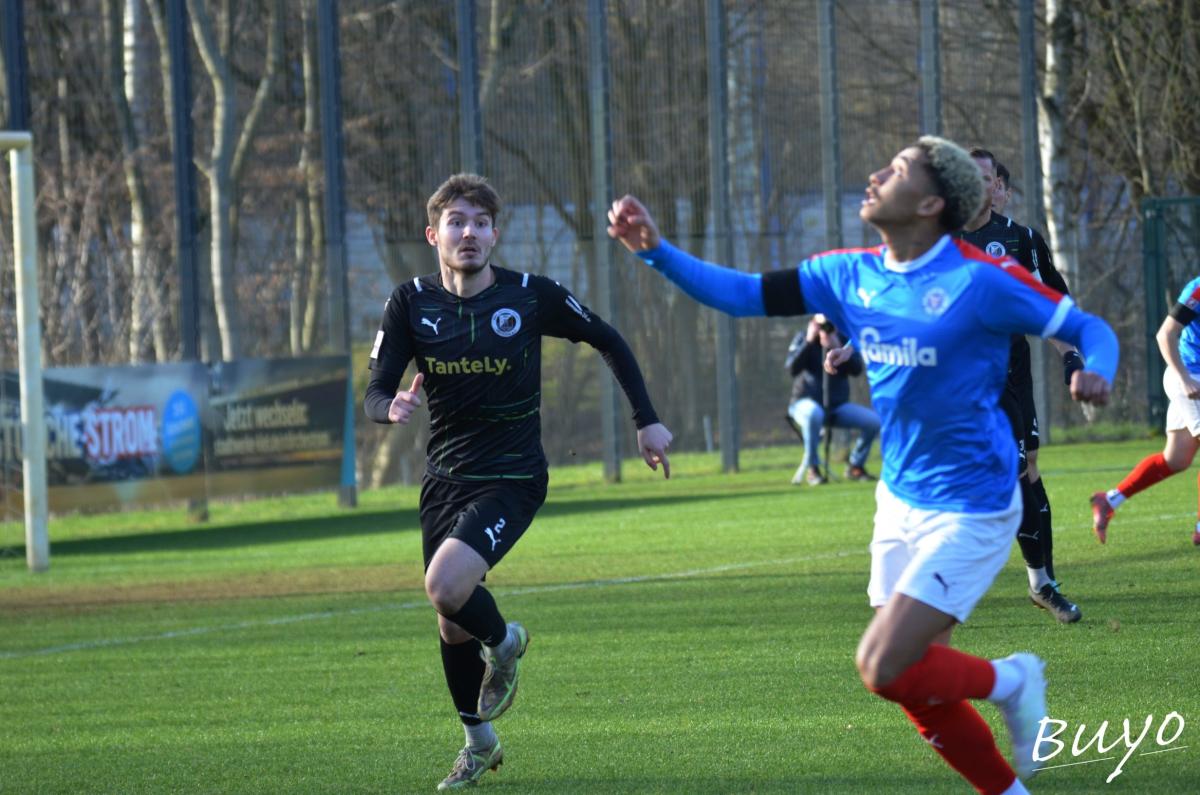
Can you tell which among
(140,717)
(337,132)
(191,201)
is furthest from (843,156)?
(140,717)

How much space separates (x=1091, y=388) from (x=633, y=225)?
1318 millimetres

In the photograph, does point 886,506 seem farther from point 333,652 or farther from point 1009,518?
point 333,652

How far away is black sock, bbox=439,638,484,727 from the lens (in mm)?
6035

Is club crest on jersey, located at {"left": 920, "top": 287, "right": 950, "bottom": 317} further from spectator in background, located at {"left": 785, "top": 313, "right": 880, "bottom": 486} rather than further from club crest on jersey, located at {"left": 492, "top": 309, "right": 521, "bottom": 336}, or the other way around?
spectator in background, located at {"left": 785, "top": 313, "right": 880, "bottom": 486}

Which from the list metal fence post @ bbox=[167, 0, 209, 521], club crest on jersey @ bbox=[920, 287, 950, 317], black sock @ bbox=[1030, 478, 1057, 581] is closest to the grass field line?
black sock @ bbox=[1030, 478, 1057, 581]

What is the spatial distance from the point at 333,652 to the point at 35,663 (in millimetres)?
1774

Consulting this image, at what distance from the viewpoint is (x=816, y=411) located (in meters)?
18.6

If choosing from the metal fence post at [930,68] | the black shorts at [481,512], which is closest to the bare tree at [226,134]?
the metal fence post at [930,68]

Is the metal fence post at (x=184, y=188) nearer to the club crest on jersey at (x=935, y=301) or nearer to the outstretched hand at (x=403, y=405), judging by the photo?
the outstretched hand at (x=403, y=405)

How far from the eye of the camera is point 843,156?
73.4ft

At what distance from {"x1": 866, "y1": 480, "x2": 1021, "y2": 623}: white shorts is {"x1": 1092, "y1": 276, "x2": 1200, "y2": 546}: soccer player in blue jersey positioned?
4760 millimetres

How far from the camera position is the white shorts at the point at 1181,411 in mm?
9922

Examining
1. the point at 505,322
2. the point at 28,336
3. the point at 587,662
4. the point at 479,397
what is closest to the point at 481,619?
the point at 479,397

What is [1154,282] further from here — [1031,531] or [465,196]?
[465,196]
